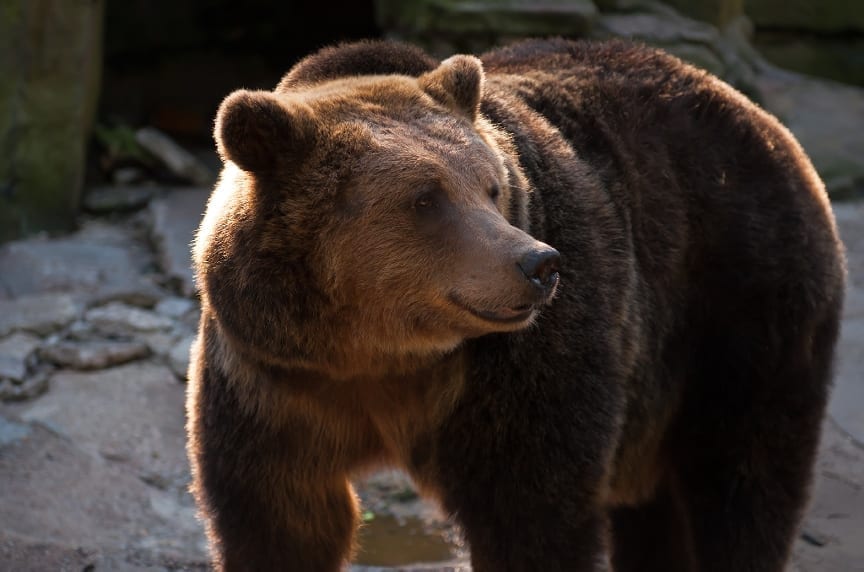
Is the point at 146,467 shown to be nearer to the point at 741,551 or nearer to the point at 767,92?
the point at 741,551

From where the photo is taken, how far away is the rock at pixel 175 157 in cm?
929

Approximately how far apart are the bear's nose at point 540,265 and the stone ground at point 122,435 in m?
2.19

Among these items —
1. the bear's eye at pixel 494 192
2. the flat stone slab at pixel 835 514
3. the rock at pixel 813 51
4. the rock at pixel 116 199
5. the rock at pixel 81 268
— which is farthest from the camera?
the rock at pixel 813 51

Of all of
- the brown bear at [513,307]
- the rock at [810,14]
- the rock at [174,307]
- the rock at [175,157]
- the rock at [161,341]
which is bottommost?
the rock at [175,157]

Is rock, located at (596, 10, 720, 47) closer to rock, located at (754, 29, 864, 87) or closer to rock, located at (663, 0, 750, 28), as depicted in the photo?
rock, located at (663, 0, 750, 28)

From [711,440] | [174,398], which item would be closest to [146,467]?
[174,398]

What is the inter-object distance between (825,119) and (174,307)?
5.64 metres

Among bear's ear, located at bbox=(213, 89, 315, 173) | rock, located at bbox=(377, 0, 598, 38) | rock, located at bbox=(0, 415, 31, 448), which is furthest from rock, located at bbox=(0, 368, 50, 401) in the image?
rock, located at bbox=(377, 0, 598, 38)

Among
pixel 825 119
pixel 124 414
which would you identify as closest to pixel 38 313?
pixel 124 414

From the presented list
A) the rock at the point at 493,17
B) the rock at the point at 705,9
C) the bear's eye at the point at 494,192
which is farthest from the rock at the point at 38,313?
the rock at the point at 705,9

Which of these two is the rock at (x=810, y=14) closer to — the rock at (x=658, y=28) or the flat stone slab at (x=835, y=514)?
the rock at (x=658, y=28)

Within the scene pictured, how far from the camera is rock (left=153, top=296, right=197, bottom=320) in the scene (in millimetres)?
7176

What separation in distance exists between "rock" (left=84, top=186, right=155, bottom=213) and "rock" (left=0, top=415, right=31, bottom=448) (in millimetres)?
3299

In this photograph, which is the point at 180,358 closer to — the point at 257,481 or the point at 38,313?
the point at 38,313
